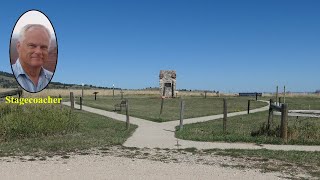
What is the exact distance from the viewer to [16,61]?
13.6 metres

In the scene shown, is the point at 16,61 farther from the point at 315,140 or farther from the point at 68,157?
the point at 315,140

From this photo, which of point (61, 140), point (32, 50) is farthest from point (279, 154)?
point (32, 50)

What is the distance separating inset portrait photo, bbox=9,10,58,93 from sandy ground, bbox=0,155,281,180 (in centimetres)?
443

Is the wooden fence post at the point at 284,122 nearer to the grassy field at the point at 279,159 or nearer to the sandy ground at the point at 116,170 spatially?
the grassy field at the point at 279,159

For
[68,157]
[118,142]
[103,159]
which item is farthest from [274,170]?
[118,142]

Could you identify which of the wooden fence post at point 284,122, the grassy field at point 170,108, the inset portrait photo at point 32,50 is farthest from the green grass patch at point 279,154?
the grassy field at point 170,108

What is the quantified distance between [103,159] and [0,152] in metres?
2.89

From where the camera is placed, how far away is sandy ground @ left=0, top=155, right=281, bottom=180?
852 cm

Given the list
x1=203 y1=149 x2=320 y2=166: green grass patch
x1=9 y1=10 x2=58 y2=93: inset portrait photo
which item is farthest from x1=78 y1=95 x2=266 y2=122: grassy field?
x1=203 y1=149 x2=320 y2=166: green grass patch

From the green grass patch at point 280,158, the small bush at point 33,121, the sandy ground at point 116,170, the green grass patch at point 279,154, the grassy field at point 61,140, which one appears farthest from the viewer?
the small bush at point 33,121

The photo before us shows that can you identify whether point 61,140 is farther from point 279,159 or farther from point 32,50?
point 279,159

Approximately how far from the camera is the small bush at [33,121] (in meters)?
14.3

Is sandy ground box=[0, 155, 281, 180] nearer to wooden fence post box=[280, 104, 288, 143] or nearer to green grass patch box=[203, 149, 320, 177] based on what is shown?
green grass patch box=[203, 149, 320, 177]

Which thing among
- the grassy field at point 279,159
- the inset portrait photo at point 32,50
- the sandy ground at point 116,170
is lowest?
the sandy ground at point 116,170
